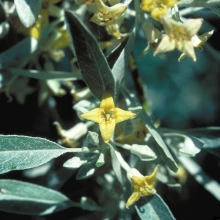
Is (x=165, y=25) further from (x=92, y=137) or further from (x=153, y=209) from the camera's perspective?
(x=153, y=209)

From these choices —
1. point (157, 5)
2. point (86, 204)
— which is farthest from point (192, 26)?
point (86, 204)

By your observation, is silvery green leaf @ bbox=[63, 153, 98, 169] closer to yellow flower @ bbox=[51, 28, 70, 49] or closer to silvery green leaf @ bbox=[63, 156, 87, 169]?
silvery green leaf @ bbox=[63, 156, 87, 169]

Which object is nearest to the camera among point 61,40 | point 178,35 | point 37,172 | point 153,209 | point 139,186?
point 178,35

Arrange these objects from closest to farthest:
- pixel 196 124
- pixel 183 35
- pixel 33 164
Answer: pixel 183 35 → pixel 33 164 → pixel 196 124

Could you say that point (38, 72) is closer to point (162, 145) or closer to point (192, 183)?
point (162, 145)

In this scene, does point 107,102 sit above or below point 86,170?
above

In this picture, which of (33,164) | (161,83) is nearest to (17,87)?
Result: (33,164)
